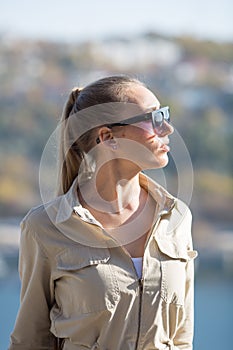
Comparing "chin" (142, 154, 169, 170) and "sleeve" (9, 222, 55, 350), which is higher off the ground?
"chin" (142, 154, 169, 170)

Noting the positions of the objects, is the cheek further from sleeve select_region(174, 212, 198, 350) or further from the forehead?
sleeve select_region(174, 212, 198, 350)

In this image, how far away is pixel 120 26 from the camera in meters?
5.26

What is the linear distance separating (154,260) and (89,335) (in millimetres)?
201

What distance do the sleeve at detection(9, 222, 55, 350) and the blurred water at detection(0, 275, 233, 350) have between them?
298 cm

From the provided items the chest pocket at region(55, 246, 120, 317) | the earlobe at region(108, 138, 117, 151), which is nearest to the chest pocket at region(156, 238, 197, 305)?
the chest pocket at region(55, 246, 120, 317)

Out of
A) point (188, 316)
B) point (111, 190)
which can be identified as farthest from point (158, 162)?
point (188, 316)

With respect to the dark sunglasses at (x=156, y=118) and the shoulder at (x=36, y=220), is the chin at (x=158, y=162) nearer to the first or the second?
the dark sunglasses at (x=156, y=118)

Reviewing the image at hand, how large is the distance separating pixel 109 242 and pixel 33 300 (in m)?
0.21

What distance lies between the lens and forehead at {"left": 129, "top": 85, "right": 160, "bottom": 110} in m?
1.51

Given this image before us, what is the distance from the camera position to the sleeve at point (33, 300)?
151 centimetres

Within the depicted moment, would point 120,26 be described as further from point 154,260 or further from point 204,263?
point 154,260

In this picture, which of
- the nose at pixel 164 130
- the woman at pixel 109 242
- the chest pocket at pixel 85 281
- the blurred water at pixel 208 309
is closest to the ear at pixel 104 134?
the woman at pixel 109 242

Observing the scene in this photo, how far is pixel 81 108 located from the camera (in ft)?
5.12

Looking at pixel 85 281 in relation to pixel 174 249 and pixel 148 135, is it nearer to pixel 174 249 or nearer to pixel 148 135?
pixel 174 249
